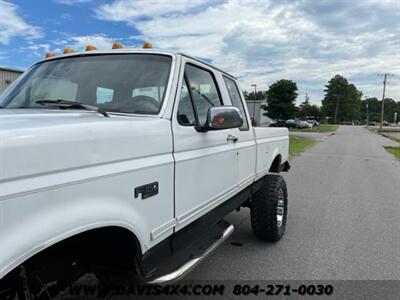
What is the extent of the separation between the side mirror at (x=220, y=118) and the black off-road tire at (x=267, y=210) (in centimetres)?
216

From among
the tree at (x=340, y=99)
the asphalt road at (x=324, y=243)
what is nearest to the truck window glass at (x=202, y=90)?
the asphalt road at (x=324, y=243)

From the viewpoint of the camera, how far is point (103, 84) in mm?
2836

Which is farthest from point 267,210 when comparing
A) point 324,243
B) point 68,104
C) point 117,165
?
point 117,165

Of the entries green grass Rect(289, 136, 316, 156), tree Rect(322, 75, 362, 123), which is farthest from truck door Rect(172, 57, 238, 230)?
tree Rect(322, 75, 362, 123)

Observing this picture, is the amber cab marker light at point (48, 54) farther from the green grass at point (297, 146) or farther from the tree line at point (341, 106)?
the tree line at point (341, 106)

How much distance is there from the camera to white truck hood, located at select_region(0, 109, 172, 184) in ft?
4.88

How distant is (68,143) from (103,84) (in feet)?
3.98

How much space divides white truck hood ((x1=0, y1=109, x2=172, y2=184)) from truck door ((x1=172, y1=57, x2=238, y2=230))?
0.30m

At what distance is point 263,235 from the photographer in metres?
4.95

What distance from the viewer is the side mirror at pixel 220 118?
2.73 meters

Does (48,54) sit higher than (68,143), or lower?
higher

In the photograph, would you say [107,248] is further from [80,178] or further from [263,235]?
[263,235]

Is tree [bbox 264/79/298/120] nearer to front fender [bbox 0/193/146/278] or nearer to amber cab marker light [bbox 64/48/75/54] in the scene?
amber cab marker light [bbox 64/48/75/54]

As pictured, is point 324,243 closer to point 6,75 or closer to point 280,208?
point 280,208
